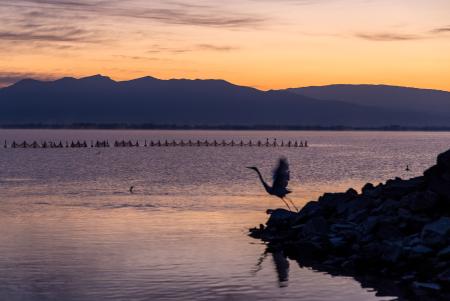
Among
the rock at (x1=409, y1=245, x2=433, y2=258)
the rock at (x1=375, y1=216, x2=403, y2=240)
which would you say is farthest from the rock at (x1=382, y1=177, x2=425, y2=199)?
the rock at (x1=409, y1=245, x2=433, y2=258)

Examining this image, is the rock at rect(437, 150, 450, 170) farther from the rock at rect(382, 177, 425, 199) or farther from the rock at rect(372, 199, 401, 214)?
the rock at rect(382, 177, 425, 199)

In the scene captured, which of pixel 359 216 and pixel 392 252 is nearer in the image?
pixel 392 252

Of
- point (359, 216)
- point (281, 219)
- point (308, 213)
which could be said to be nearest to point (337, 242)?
point (359, 216)

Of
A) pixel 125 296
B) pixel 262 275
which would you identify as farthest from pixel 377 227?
pixel 125 296

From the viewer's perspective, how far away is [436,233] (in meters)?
23.0

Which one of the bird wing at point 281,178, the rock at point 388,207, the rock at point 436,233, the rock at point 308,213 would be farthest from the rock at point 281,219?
the rock at point 436,233

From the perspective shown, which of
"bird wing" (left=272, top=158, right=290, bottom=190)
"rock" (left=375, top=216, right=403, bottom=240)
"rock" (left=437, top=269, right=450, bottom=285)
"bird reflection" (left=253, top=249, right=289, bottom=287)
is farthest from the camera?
"bird wing" (left=272, top=158, right=290, bottom=190)

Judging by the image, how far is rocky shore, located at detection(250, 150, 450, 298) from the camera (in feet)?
73.2

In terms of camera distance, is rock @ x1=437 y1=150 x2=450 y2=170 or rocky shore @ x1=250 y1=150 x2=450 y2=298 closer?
rocky shore @ x1=250 y1=150 x2=450 y2=298

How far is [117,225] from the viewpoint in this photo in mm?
33344

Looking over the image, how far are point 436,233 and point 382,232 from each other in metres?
2.34

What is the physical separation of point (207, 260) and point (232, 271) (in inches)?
65.1

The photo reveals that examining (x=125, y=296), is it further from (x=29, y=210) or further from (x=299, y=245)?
(x=29, y=210)

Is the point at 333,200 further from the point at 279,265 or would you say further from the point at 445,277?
the point at 445,277
